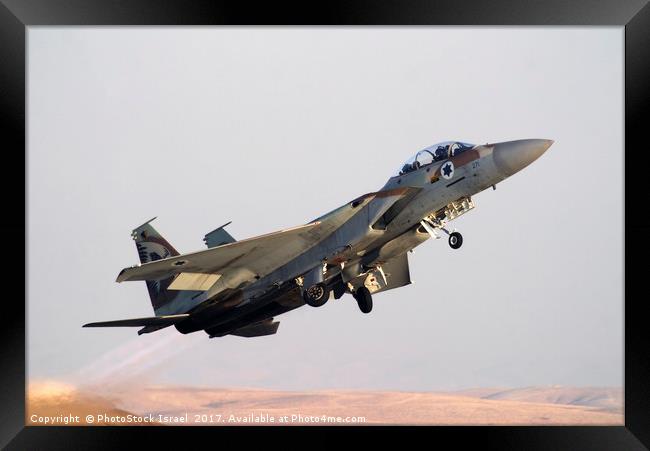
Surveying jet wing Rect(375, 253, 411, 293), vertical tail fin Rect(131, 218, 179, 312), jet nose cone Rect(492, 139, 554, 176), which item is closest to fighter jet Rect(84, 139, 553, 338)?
jet nose cone Rect(492, 139, 554, 176)

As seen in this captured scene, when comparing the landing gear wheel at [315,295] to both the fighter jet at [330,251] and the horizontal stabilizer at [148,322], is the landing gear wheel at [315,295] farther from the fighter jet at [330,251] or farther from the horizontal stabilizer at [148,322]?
the horizontal stabilizer at [148,322]

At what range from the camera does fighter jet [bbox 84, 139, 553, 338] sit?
2091 cm

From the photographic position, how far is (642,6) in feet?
66.3

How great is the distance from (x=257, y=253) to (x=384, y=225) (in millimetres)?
3023

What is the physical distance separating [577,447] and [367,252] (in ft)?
19.9

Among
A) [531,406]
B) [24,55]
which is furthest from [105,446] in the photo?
[531,406]

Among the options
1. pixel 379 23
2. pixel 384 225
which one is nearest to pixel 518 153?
pixel 384 225

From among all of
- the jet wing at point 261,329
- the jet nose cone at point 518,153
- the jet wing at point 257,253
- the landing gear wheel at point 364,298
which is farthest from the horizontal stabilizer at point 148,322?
the jet nose cone at point 518,153

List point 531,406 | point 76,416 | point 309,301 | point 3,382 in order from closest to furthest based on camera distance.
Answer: point 3,382 < point 309,301 < point 76,416 < point 531,406

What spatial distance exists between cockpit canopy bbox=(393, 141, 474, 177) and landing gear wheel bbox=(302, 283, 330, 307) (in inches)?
120

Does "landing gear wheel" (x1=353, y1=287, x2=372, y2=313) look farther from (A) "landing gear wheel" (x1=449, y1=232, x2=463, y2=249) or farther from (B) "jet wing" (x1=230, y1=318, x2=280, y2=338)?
(A) "landing gear wheel" (x1=449, y1=232, x2=463, y2=249)

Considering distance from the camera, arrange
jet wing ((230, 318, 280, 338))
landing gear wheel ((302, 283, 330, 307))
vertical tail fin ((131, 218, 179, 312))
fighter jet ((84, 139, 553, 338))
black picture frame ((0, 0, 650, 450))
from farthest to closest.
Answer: jet wing ((230, 318, 280, 338)), vertical tail fin ((131, 218, 179, 312)), landing gear wheel ((302, 283, 330, 307)), fighter jet ((84, 139, 553, 338)), black picture frame ((0, 0, 650, 450))

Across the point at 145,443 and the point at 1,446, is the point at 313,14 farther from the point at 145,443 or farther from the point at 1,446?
the point at 1,446

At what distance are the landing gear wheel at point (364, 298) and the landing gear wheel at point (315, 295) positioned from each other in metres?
1.63
